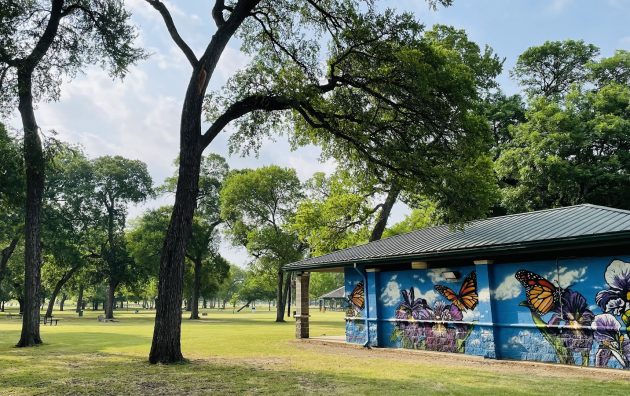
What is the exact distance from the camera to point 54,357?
1217cm

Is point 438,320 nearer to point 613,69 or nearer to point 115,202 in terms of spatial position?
point 613,69

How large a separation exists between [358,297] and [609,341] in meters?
7.54

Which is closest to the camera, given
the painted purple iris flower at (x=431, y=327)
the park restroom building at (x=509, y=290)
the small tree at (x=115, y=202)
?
Answer: the park restroom building at (x=509, y=290)

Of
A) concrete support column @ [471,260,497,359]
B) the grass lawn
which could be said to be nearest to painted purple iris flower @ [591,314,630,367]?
→ the grass lawn

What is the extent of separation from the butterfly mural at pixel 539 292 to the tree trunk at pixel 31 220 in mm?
14779

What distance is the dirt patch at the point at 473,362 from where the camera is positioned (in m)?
9.04

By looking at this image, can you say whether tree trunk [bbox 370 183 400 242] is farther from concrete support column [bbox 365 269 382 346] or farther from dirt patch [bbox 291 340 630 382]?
concrete support column [bbox 365 269 382 346]

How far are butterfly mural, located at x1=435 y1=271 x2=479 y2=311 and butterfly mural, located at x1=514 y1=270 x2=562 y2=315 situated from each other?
125 cm

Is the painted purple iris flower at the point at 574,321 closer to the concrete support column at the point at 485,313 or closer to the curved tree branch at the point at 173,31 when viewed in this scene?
the concrete support column at the point at 485,313

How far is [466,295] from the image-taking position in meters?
12.1

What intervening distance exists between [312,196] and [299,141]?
880 inches

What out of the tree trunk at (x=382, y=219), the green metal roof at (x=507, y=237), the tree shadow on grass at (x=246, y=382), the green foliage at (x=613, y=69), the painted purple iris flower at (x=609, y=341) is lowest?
the tree shadow on grass at (x=246, y=382)

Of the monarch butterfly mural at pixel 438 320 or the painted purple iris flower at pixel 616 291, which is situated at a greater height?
the painted purple iris flower at pixel 616 291

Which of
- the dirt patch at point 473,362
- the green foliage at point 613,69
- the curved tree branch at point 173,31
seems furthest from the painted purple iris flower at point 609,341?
the green foliage at point 613,69
